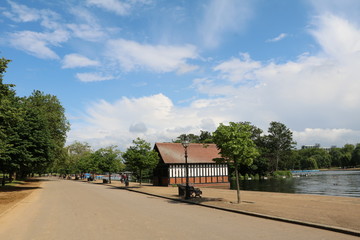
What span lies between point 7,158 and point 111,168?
2806 centimetres

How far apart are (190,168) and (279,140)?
56759 millimetres

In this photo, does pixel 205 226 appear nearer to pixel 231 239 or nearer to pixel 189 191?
pixel 231 239

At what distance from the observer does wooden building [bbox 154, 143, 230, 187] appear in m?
41.7

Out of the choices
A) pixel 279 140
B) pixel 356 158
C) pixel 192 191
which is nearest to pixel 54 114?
pixel 192 191

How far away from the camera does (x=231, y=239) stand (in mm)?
8492

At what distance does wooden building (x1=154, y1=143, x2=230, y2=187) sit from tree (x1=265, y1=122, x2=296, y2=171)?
49.1m

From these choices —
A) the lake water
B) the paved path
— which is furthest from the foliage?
the lake water

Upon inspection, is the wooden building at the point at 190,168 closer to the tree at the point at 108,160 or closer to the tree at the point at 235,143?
the tree at the point at 108,160

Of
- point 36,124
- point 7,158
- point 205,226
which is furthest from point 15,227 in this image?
point 36,124

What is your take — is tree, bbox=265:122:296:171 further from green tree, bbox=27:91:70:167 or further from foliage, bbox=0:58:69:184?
foliage, bbox=0:58:69:184

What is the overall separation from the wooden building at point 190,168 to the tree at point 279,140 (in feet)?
161

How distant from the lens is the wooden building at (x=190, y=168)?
4166cm

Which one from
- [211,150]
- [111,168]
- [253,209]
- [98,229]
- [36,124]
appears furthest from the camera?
[111,168]

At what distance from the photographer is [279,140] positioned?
91250 millimetres
